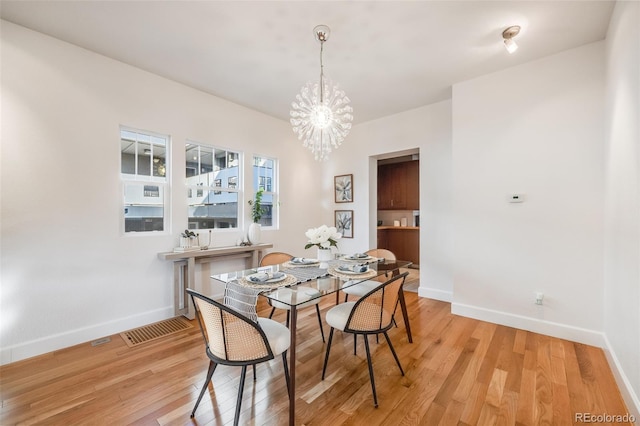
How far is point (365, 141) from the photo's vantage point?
481 cm

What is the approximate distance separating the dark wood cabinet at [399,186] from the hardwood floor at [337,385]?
12.4 feet

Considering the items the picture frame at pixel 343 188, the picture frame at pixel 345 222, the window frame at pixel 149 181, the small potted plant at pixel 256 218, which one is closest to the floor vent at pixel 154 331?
the window frame at pixel 149 181

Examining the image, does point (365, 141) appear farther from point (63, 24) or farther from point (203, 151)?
point (63, 24)

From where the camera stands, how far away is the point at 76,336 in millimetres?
2613

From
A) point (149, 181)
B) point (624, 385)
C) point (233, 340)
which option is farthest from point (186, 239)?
point (624, 385)

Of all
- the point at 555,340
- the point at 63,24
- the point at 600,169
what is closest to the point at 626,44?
the point at 600,169

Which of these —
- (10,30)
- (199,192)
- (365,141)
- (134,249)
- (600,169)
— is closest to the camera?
(10,30)

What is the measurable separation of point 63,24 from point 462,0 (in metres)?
3.43

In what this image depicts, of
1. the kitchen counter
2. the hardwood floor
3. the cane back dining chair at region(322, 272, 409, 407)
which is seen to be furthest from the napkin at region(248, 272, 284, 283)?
the kitchen counter

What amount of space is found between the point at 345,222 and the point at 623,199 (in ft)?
11.8

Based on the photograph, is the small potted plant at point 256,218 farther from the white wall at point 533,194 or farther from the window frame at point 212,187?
the white wall at point 533,194

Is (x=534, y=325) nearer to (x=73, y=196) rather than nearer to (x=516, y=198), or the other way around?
(x=516, y=198)

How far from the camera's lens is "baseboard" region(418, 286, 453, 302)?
391cm

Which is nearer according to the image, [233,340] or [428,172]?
[233,340]
